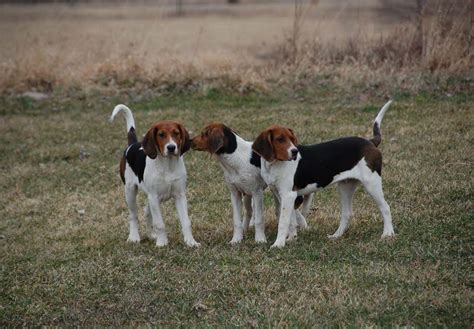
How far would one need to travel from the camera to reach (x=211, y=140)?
279 inches

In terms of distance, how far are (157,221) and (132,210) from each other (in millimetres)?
562

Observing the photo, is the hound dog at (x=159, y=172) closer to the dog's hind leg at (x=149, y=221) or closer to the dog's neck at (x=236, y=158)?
the dog's hind leg at (x=149, y=221)

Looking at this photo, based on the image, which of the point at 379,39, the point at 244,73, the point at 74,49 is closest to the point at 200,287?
the point at 244,73

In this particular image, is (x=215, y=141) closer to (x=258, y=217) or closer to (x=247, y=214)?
(x=258, y=217)

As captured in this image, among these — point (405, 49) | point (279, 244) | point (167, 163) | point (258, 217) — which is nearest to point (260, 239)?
point (258, 217)

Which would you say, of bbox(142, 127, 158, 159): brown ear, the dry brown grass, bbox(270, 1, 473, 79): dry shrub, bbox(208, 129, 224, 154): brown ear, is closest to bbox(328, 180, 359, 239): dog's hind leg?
bbox(208, 129, 224, 154): brown ear

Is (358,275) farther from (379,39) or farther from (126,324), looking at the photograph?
(379,39)

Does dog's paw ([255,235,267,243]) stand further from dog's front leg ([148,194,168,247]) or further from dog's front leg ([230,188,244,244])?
dog's front leg ([148,194,168,247])

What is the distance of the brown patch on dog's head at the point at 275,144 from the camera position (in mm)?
6805

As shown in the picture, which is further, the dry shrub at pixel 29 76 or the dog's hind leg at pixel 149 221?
the dry shrub at pixel 29 76

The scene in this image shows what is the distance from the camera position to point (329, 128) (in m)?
12.2

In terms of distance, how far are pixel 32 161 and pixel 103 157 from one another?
4.08 ft

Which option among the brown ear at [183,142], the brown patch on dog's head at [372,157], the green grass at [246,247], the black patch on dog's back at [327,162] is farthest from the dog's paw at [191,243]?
the brown patch on dog's head at [372,157]

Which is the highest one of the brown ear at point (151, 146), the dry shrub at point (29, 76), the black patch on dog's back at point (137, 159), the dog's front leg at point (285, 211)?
the brown ear at point (151, 146)
